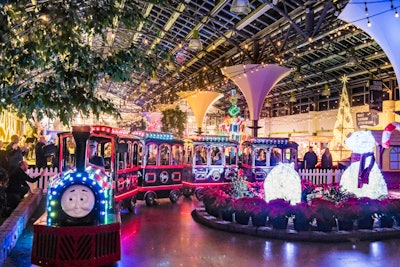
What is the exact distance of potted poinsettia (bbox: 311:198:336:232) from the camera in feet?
23.6

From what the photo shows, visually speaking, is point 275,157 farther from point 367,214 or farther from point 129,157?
point 367,214

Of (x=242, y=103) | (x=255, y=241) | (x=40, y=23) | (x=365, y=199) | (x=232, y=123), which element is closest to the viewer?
(x=40, y=23)

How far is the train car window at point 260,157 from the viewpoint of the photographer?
43.6 ft

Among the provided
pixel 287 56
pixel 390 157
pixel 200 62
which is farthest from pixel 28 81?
pixel 200 62

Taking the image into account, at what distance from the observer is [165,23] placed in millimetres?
19875

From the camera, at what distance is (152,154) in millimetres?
11375

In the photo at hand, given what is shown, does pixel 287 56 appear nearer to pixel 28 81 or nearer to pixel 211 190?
pixel 211 190

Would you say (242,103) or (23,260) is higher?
(242,103)

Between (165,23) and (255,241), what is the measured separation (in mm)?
15006

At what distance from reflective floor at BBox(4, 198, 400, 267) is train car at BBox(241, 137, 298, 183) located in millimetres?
5465

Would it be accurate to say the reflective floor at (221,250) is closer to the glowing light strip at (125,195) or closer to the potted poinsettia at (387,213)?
the potted poinsettia at (387,213)

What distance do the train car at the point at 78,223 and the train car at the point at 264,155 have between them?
830 cm

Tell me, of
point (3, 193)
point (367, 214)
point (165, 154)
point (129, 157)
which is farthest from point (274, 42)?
point (3, 193)

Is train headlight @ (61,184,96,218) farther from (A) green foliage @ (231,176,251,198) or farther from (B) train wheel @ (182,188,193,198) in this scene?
(B) train wheel @ (182,188,193,198)
